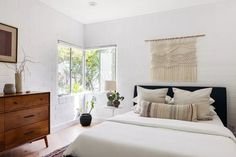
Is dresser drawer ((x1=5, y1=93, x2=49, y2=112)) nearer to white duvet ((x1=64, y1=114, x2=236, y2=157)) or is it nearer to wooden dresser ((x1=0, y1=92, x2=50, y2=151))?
wooden dresser ((x1=0, y1=92, x2=50, y2=151))

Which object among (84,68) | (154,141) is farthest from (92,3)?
(154,141)

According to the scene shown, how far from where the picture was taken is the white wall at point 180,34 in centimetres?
342

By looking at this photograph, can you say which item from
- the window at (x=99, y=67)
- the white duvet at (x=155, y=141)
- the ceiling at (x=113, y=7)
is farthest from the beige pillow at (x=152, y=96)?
the ceiling at (x=113, y=7)

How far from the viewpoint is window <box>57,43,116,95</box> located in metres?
4.24

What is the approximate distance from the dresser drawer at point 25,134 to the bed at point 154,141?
0.94 m

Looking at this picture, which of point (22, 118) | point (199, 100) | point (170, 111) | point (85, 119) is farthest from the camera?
point (85, 119)

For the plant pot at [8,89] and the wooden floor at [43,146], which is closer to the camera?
the plant pot at [8,89]

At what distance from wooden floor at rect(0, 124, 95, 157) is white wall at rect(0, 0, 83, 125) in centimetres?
37

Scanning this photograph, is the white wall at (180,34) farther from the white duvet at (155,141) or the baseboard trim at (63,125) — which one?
the white duvet at (155,141)

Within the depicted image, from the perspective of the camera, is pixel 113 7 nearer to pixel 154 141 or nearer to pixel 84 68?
pixel 84 68

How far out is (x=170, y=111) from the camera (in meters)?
2.74

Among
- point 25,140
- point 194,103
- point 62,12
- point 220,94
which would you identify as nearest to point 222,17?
point 220,94

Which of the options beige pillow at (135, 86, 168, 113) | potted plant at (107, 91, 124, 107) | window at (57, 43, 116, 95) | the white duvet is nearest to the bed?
the white duvet

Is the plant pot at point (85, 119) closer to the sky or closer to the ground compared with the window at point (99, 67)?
closer to the ground
